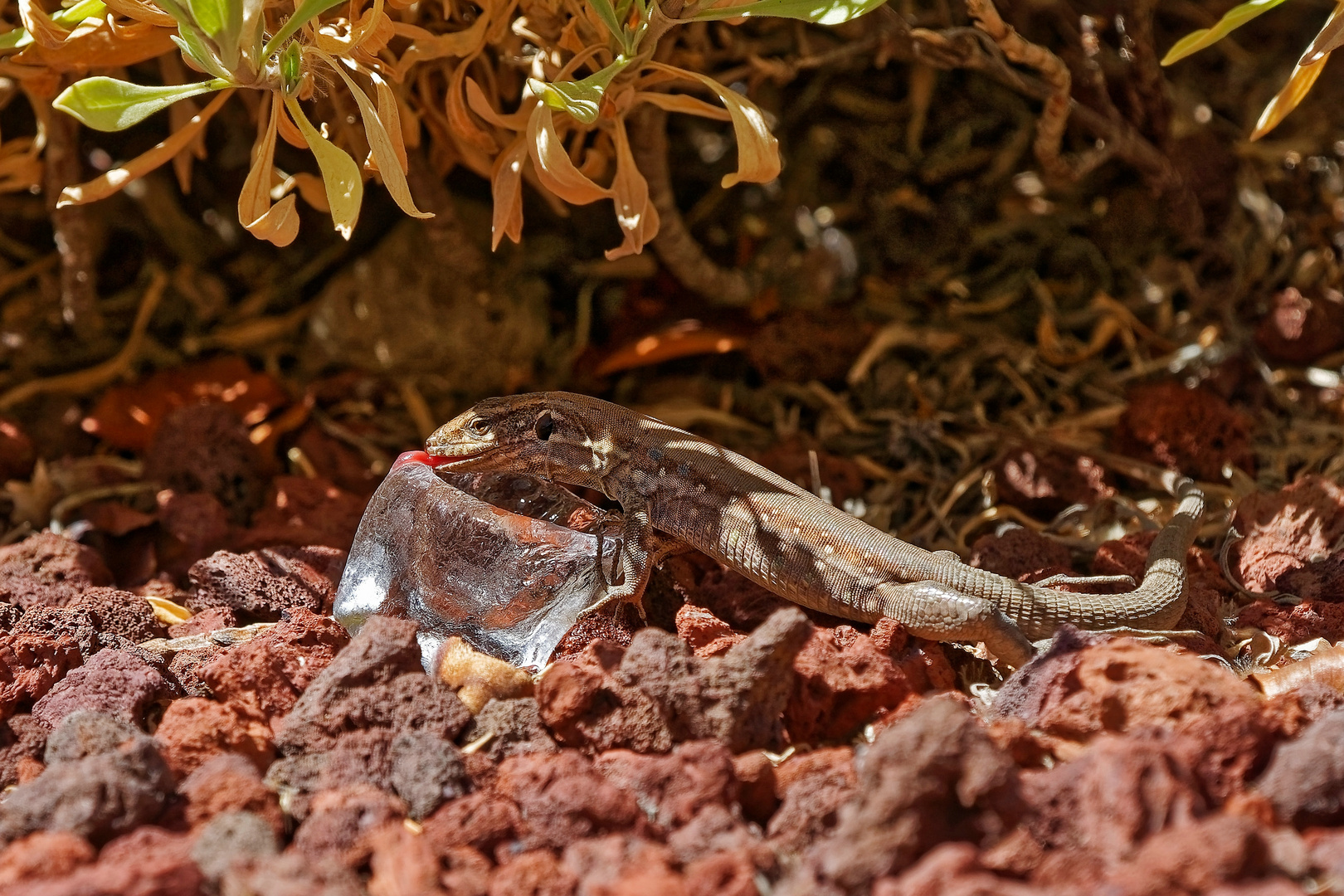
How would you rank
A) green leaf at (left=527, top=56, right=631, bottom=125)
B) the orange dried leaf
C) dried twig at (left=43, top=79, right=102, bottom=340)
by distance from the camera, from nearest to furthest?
1. green leaf at (left=527, top=56, right=631, bottom=125)
2. dried twig at (left=43, top=79, right=102, bottom=340)
3. the orange dried leaf

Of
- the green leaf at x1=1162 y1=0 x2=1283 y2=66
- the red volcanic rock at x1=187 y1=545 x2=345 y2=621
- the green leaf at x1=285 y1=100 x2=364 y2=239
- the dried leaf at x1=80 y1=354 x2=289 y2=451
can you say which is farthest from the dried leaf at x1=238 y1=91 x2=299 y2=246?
the green leaf at x1=1162 y1=0 x2=1283 y2=66

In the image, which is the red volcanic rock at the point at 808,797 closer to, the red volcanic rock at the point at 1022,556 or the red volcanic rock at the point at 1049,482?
the red volcanic rock at the point at 1022,556

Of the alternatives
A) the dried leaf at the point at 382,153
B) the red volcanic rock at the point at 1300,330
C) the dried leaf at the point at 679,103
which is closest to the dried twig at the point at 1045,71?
the dried leaf at the point at 679,103

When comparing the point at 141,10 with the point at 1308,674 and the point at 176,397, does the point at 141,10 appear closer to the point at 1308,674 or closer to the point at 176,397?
the point at 176,397

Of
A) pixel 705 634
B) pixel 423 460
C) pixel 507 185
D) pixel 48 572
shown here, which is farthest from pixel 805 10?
pixel 48 572

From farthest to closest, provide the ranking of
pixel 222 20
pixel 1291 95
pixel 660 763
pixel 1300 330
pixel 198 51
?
1. pixel 1300 330
2. pixel 1291 95
3. pixel 198 51
4. pixel 222 20
5. pixel 660 763

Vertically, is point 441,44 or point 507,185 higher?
point 441,44

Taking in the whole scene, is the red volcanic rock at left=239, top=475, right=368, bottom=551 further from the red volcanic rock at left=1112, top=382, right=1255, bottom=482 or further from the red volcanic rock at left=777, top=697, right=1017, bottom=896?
the red volcanic rock at left=1112, top=382, right=1255, bottom=482

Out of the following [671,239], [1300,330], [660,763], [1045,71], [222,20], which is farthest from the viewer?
[1300,330]
